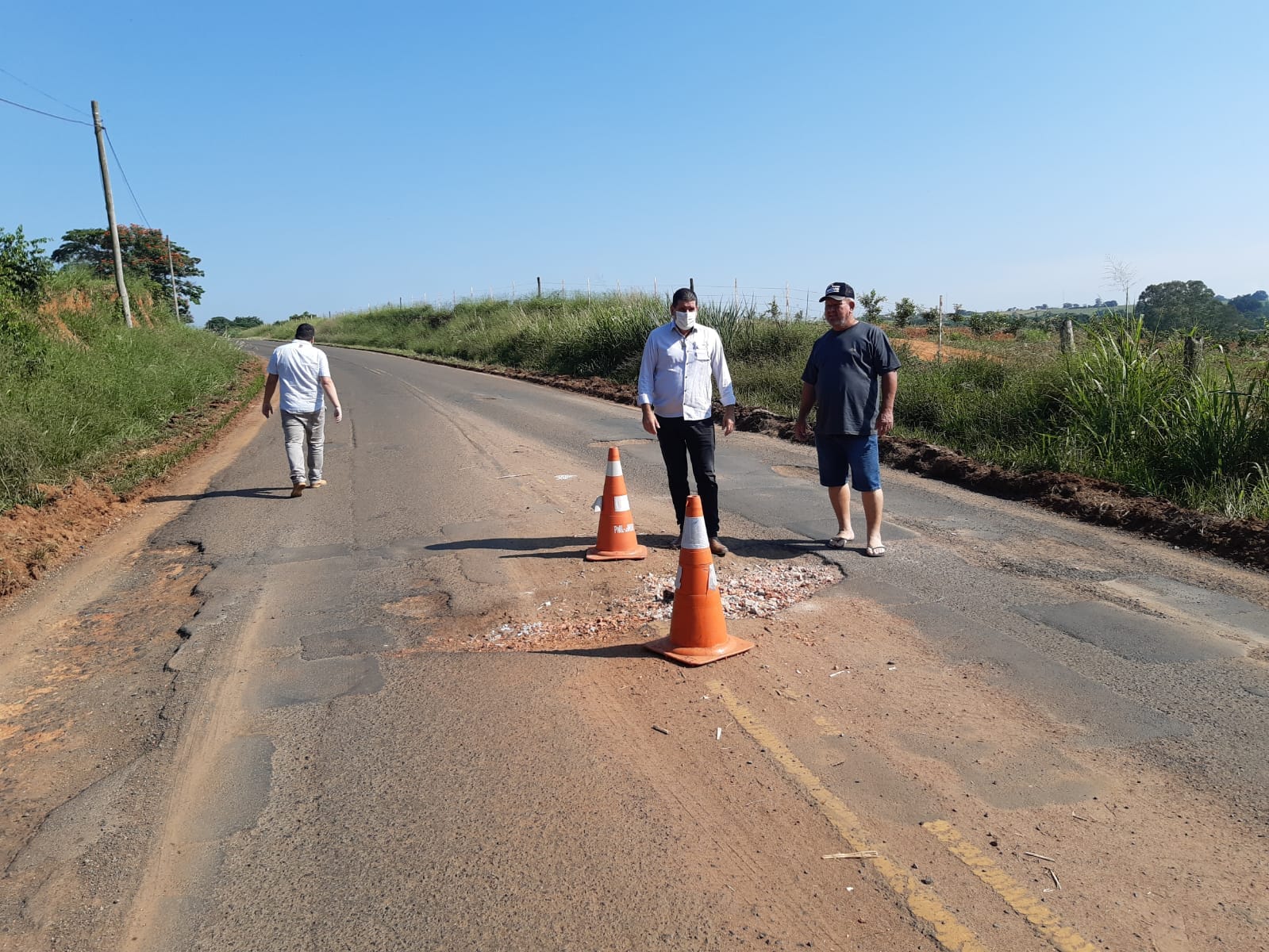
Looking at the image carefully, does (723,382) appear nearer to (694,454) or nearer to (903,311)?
(694,454)

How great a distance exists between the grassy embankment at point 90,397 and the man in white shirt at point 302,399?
6.56 feet

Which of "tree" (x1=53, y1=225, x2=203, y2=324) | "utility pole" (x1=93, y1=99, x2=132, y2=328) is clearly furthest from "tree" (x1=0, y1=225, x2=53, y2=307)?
"tree" (x1=53, y1=225, x2=203, y2=324)

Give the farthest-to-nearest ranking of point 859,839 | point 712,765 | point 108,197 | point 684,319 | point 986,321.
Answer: point 986,321, point 108,197, point 684,319, point 712,765, point 859,839

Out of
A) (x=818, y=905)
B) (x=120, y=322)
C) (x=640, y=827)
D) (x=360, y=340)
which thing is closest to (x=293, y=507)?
(x=640, y=827)

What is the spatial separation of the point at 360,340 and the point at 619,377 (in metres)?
40.6

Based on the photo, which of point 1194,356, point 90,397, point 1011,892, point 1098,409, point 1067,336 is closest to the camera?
point 1011,892

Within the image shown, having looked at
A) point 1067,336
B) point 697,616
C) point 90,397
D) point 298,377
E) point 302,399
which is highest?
point 1067,336

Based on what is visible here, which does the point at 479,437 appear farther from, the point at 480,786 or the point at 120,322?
the point at 120,322

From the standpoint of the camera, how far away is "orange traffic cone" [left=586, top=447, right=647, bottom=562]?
21.9 feet

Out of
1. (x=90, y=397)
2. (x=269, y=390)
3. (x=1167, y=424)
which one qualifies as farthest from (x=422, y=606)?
(x=90, y=397)

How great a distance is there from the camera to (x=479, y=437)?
13273 millimetres

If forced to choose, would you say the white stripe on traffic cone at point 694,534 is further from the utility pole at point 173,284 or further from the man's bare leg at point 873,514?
the utility pole at point 173,284

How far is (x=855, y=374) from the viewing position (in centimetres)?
662

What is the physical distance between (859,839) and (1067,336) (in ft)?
33.6
